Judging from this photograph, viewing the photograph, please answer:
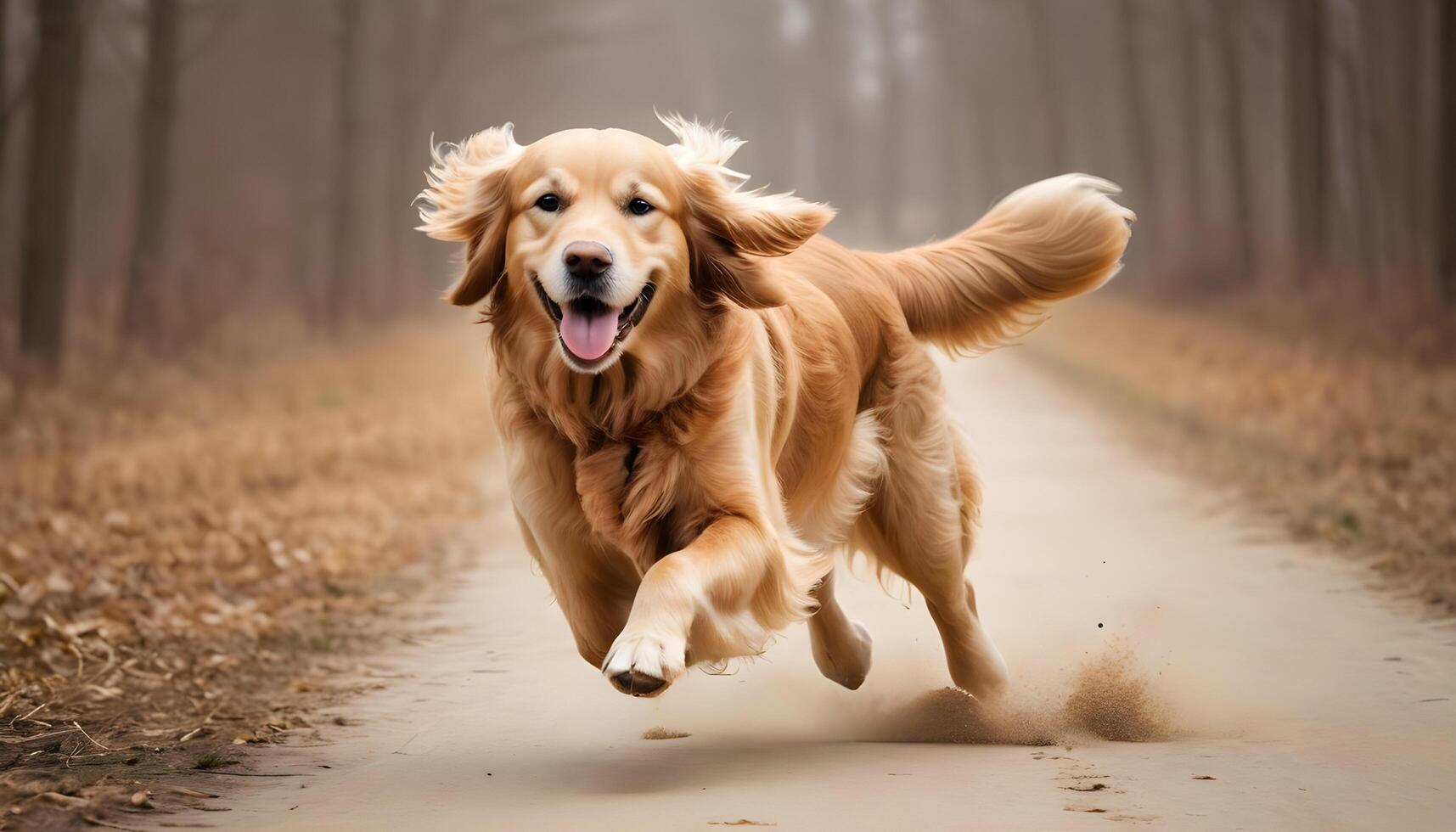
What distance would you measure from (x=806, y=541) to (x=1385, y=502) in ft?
14.6

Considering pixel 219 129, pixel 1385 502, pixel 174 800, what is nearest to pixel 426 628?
pixel 174 800

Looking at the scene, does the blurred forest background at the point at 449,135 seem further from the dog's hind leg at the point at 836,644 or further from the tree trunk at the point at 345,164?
the dog's hind leg at the point at 836,644

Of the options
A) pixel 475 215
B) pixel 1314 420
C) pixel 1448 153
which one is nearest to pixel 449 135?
pixel 1448 153

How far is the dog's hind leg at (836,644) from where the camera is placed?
5.23m

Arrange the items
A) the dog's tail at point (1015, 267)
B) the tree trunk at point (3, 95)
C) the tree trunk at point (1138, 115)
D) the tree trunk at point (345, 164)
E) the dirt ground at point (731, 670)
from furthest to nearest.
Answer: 1. the tree trunk at point (1138, 115)
2. the tree trunk at point (345, 164)
3. the tree trunk at point (3, 95)
4. the dog's tail at point (1015, 267)
5. the dirt ground at point (731, 670)

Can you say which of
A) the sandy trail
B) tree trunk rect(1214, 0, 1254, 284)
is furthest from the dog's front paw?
tree trunk rect(1214, 0, 1254, 284)

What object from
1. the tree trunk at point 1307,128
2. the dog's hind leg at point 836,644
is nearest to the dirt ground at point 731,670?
the dog's hind leg at point 836,644

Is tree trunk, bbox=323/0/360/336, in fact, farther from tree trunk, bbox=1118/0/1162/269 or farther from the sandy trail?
tree trunk, bbox=1118/0/1162/269

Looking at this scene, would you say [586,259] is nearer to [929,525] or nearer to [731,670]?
[929,525]

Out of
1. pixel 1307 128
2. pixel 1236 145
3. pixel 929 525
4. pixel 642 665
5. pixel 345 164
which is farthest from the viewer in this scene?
pixel 1236 145

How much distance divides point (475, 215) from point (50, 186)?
10.1 m

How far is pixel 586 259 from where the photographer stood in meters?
3.83

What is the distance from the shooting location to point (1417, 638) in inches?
221

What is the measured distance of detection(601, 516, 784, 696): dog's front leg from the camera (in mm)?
3543
